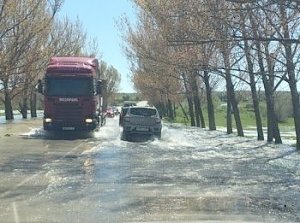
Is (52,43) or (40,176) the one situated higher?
(52,43)

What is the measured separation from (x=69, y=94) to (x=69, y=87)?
32 centimetres

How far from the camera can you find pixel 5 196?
10945 millimetres

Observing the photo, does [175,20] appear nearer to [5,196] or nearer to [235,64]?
[235,64]

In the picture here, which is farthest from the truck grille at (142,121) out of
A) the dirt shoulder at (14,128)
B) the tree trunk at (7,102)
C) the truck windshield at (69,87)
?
the tree trunk at (7,102)

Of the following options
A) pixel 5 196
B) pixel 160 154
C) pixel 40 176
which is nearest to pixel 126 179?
pixel 40 176

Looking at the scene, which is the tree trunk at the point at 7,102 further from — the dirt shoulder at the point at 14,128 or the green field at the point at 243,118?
the green field at the point at 243,118

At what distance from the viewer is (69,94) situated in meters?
28.3

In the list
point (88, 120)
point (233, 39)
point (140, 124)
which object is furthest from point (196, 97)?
point (233, 39)

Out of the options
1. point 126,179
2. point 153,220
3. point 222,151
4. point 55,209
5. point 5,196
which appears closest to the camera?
point 153,220

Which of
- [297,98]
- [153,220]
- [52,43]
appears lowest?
[153,220]

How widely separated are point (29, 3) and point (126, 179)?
21621mm

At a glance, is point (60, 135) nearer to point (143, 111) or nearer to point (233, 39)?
point (143, 111)

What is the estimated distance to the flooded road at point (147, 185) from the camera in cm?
931

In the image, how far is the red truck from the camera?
28.0 metres
